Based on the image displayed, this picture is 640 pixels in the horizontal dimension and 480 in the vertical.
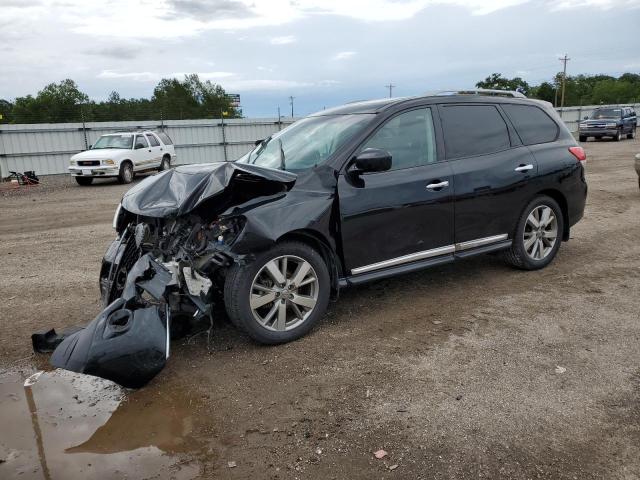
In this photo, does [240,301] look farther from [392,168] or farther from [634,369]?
[634,369]

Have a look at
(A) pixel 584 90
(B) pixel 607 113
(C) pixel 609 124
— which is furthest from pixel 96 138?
(A) pixel 584 90

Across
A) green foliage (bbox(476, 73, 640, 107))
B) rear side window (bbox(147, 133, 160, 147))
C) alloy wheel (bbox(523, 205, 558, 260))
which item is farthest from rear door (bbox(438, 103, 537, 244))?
green foliage (bbox(476, 73, 640, 107))

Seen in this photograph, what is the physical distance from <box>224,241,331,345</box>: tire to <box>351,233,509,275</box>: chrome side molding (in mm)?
398

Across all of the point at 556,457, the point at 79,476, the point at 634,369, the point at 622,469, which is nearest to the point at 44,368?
the point at 79,476

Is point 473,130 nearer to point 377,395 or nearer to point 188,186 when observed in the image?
point 188,186

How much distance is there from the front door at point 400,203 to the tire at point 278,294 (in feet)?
1.14

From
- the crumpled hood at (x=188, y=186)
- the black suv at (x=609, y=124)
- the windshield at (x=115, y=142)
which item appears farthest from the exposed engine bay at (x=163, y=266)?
the black suv at (x=609, y=124)

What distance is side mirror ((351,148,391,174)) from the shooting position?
4168mm

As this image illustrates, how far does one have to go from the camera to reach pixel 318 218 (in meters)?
4.09

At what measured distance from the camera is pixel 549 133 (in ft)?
19.0

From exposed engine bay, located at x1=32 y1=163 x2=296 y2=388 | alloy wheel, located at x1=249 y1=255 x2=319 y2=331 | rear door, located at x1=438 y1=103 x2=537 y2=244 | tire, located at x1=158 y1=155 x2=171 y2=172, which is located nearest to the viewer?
exposed engine bay, located at x1=32 y1=163 x2=296 y2=388

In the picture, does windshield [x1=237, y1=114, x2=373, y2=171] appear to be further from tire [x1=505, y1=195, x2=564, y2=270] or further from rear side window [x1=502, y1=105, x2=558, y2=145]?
tire [x1=505, y1=195, x2=564, y2=270]

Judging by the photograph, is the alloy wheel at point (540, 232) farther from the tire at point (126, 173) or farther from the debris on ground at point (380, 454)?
the tire at point (126, 173)

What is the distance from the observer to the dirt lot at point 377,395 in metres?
2.74
